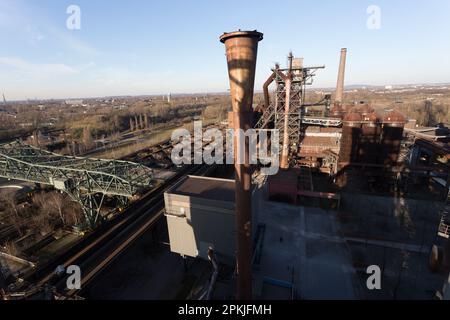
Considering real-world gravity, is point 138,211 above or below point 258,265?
above

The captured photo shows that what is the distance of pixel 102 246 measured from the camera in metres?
17.2

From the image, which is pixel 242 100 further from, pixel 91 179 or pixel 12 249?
pixel 12 249

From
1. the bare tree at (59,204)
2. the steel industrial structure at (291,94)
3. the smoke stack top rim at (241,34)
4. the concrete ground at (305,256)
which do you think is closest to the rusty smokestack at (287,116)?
the steel industrial structure at (291,94)

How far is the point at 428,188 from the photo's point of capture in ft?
95.8

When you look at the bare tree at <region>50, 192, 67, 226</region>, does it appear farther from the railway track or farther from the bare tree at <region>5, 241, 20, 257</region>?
the railway track

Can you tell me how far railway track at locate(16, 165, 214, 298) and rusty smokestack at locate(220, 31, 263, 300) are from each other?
32.0 ft

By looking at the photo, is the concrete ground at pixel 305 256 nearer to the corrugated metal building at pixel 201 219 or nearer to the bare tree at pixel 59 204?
the corrugated metal building at pixel 201 219

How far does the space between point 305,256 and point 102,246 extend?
1590 centimetres

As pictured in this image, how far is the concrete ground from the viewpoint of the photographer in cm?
1537

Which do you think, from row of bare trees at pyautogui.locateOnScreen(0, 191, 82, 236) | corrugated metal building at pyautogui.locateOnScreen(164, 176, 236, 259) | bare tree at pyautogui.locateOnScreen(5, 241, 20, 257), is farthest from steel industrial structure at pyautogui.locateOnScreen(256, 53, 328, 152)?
bare tree at pyautogui.locateOnScreen(5, 241, 20, 257)

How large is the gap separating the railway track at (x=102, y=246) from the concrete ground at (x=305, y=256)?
10024 millimetres
